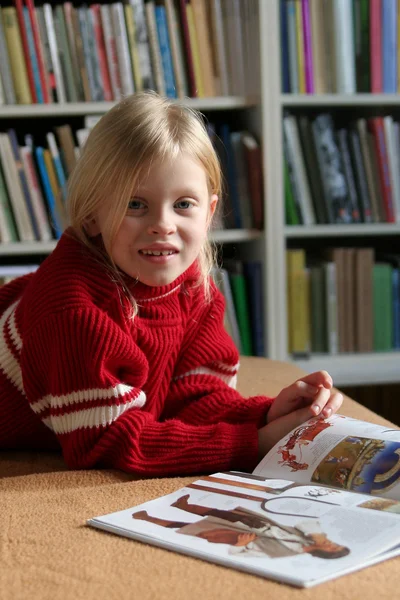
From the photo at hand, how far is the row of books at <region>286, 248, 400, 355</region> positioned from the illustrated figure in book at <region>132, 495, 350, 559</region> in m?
1.41

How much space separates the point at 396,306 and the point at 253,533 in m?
1.60

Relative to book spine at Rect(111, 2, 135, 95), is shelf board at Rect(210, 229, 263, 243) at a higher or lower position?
lower

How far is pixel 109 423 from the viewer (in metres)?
0.99

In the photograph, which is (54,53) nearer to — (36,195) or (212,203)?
(36,195)

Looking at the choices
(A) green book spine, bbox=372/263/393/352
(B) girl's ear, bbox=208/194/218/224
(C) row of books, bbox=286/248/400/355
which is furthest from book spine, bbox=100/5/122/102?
(B) girl's ear, bbox=208/194/218/224

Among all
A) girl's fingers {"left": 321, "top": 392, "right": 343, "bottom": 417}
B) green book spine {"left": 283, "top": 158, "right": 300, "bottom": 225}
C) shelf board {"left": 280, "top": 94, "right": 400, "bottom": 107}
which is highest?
shelf board {"left": 280, "top": 94, "right": 400, "bottom": 107}

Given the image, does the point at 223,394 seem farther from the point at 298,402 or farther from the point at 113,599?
the point at 113,599

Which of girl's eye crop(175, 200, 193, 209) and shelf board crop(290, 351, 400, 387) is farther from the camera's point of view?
shelf board crop(290, 351, 400, 387)

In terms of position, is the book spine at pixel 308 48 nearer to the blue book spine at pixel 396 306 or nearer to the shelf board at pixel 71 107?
the shelf board at pixel 71 107

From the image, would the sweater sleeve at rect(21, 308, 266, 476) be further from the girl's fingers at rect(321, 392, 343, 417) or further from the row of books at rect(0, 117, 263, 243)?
the row of books at rect(0, 117, 263, 243)

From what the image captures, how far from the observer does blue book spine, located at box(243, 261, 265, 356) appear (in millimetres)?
2131

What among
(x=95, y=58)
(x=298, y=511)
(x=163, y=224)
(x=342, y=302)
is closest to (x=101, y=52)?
(x=95, y=58)

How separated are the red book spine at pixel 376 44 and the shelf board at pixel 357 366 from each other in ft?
2.31

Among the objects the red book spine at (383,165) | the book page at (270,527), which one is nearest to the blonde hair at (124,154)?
the book page at (270,527)
